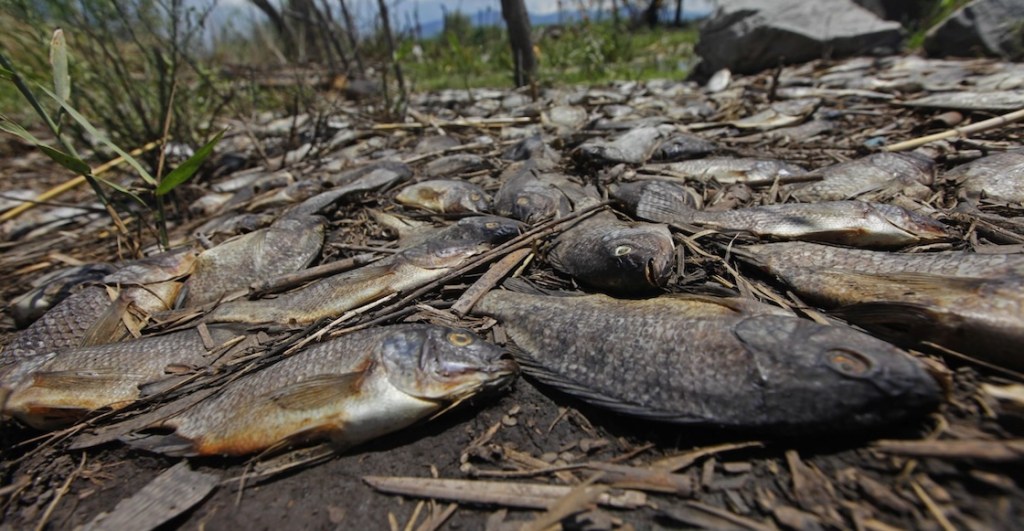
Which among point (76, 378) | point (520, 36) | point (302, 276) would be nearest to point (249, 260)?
point (302, 276)

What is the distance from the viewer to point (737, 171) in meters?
3.54

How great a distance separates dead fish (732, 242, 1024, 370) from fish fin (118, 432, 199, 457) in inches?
111

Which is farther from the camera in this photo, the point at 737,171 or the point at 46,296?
the point at 737,171

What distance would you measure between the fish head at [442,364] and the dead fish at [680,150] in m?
2.77

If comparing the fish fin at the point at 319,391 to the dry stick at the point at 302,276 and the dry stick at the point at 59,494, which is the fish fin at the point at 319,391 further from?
the dry stick at the point at 302,276

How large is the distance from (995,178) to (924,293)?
1828 mm

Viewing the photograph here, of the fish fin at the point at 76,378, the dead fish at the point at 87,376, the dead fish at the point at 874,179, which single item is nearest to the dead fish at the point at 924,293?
the dead fish at the point at 874,179

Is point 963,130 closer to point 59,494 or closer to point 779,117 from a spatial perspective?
point 779,117

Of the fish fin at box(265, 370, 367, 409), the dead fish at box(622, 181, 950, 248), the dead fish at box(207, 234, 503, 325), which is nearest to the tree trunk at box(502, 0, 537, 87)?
the dead fish at box(622, 181, 950, 248)

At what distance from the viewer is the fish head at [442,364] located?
1.91 meters

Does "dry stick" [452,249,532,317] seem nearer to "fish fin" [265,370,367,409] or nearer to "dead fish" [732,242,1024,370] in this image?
"fish fin" [265,370,367,409]

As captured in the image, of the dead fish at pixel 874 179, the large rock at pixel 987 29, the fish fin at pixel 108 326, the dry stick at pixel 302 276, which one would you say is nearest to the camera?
the fish fin at pixel 108 326

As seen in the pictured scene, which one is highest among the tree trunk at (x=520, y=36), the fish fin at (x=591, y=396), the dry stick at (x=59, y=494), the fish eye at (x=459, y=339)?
the tree trunk at (x=520, y=36)

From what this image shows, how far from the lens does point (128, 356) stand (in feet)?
7.84
